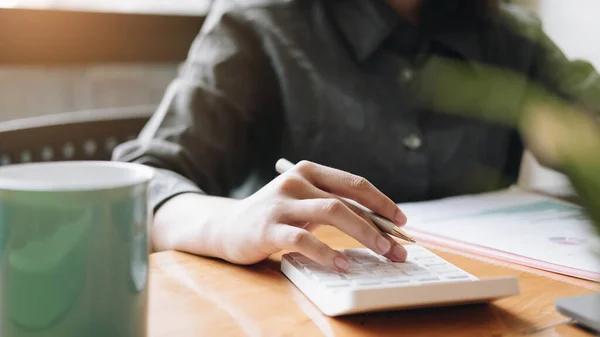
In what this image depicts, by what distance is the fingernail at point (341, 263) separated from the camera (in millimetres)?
524

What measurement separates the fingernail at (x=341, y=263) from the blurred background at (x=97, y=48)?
76cm

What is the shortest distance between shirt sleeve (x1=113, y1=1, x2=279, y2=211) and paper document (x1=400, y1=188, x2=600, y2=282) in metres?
0.27

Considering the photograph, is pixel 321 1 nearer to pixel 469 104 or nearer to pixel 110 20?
pixel 469 104

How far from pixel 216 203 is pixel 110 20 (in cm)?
85

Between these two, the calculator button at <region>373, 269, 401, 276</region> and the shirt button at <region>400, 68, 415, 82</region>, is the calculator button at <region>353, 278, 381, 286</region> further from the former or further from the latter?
the shirt button at <region>400, 68, 415, 82</region>

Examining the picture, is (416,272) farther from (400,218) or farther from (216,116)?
(216,116)

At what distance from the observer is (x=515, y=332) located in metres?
0.47

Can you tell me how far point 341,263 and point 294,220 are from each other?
0.08 meters

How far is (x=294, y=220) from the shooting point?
585 millimetres

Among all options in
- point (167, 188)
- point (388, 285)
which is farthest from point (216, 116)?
point (388, 285)

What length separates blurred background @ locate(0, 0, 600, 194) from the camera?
126 cm

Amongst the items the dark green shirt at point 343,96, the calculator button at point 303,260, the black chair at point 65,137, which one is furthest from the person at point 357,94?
the calculator button at point 303,260

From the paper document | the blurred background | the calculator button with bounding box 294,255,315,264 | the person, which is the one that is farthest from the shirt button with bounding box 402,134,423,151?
the calculator button with bounding box 294,255,315,264

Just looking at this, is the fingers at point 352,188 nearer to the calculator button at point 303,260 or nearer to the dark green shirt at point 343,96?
the calculator button at point 303,260
